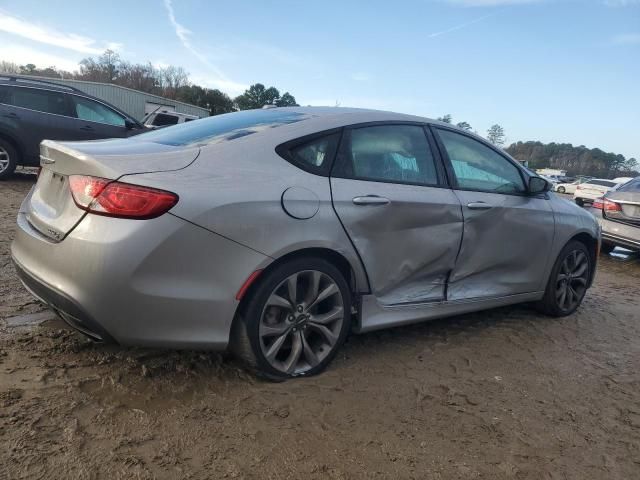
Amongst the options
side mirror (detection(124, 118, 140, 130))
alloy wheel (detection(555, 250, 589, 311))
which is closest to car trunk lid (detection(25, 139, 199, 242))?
alloy wheel (detection(555, 250, 589, 311))

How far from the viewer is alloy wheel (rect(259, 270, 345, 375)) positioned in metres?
2.63

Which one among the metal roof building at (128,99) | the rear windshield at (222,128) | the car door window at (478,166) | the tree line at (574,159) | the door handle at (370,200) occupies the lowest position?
the tree line at (574,159)

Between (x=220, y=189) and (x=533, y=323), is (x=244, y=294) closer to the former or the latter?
(x=220, y=189)

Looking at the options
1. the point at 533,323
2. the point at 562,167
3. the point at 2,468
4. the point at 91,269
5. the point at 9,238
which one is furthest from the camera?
the point at 562,167

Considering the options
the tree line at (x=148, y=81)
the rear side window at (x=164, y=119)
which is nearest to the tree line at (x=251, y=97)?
the tree line at (x=148, y=81)

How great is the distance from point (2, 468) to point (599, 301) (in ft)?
17.1

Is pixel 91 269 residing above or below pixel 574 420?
above

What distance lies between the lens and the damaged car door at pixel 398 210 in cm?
289

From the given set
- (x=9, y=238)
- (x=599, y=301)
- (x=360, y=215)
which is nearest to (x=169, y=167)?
(x=360, y=215)

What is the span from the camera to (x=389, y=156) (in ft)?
10.5

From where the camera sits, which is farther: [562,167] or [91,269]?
[562,167]

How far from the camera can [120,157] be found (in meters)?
2.38

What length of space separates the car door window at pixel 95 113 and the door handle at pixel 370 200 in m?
7.79

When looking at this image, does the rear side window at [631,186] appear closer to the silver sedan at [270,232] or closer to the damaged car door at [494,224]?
the damaged car door at [494,224]
